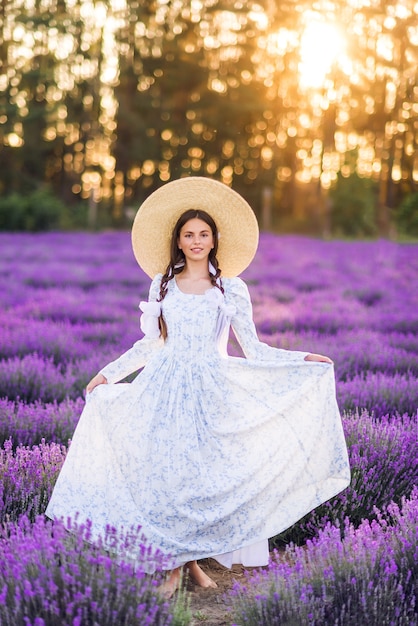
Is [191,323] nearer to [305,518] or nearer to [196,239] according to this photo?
[196,239]

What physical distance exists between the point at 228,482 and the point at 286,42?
122 feet

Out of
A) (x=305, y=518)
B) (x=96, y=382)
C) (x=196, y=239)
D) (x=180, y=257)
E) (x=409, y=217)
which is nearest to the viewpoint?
(x=96, y=382)

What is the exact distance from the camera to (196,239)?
3.54 meters

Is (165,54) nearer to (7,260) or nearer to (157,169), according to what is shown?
(157,169)

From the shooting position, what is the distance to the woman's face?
3543 mm

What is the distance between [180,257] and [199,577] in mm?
1449

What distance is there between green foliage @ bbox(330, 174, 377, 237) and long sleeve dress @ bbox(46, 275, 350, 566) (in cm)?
3282

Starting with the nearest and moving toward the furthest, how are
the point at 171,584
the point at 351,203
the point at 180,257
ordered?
the point at 171,584 → the point at 180,257 → the point at 351,203

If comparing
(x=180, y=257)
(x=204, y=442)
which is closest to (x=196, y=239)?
(x=180, y=257)

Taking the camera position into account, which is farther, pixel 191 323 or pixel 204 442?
pixel 191 323

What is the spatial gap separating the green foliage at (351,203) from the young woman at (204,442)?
1286 inches

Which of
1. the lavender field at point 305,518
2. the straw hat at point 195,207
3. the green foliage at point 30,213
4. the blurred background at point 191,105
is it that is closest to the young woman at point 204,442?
the lavender field at point 305,518

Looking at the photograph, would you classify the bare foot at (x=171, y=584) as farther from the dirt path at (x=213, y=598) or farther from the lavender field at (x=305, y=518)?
the lavender field at (x=305, y=518)

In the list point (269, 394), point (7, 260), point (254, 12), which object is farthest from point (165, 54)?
point (269, 394)
